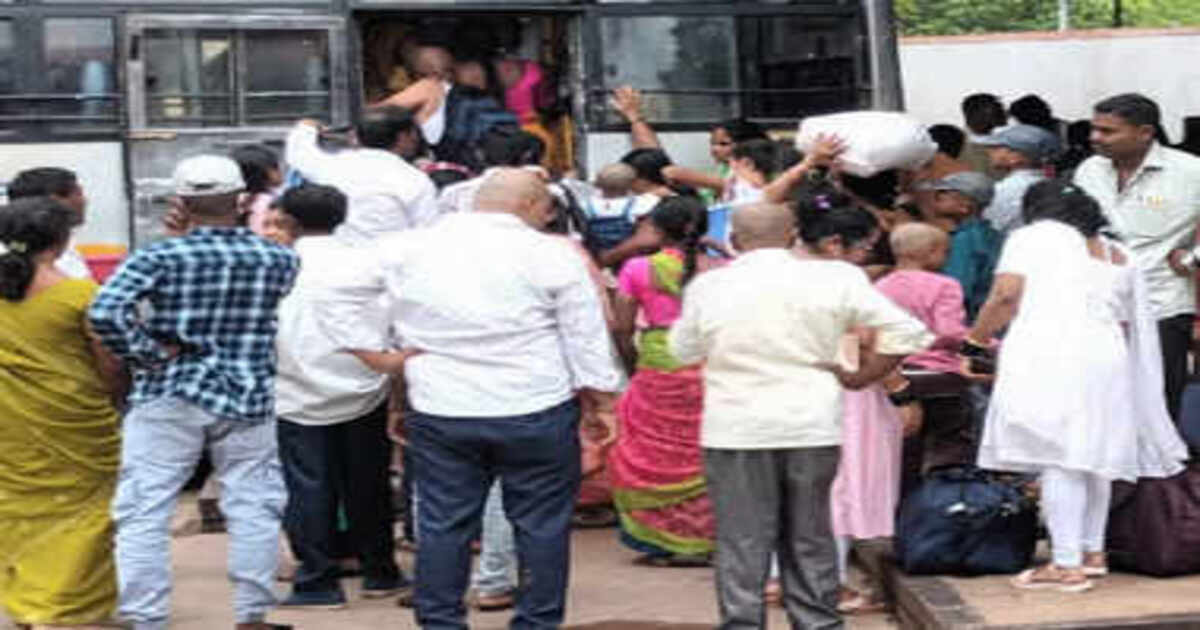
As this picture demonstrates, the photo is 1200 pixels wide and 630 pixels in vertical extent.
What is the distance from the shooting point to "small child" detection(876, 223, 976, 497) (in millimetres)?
7500

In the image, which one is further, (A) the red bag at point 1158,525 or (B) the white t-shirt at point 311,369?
(B) the white t-shirt at point 311,369

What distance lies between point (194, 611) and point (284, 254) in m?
1.74

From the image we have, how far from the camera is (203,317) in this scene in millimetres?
6531

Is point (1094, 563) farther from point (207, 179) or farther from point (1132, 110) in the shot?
point (207, 179)

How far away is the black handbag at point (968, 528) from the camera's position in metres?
7.23

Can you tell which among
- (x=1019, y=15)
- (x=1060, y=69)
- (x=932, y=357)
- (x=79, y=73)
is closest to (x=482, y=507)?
(x=932, y=357)

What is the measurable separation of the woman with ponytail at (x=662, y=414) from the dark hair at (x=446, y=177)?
1.12m

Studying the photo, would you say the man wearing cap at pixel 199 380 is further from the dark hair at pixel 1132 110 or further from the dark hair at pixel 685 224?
the dark hair at pixel 1132 110

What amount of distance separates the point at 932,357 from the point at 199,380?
2.66 metres

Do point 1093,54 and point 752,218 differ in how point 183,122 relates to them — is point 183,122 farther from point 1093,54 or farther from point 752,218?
point 1093,54

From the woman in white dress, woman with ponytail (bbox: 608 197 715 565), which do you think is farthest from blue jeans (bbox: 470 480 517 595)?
the woman in white dress

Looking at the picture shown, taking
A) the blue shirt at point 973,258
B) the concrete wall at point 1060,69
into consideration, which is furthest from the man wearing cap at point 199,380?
the concrete wall at point 1060,69

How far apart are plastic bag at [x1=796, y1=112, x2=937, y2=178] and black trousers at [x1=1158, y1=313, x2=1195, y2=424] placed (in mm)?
1491

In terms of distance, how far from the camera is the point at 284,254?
21.9ft
